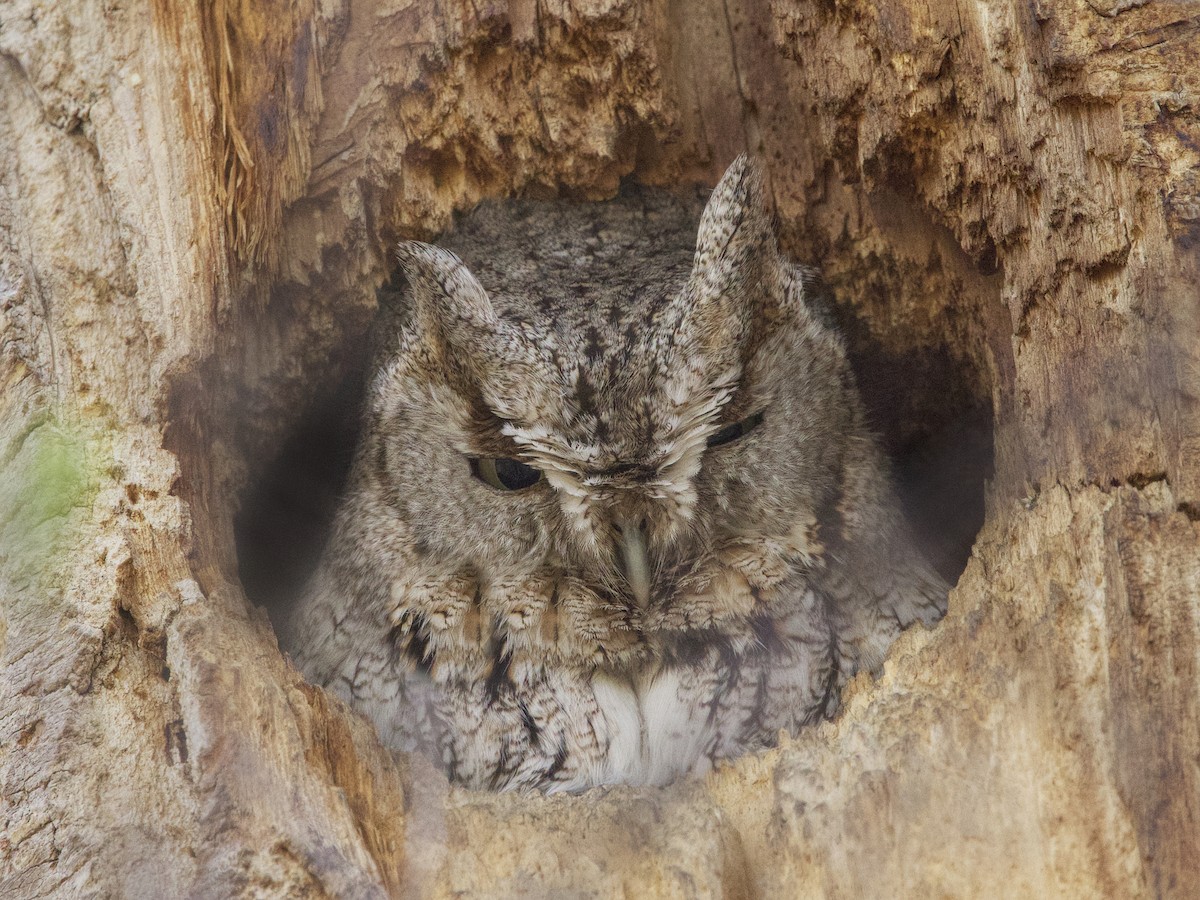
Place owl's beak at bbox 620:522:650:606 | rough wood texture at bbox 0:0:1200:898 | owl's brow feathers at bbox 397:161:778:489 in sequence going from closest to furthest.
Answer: rough wood texture at bbox 0:0:1200:898
owl's brow feathers at bbox 397:161:778:489
owl's beak at bbox 620:522:650:606

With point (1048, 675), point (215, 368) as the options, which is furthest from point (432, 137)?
point (1048, 675)

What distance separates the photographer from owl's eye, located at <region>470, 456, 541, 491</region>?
191cm

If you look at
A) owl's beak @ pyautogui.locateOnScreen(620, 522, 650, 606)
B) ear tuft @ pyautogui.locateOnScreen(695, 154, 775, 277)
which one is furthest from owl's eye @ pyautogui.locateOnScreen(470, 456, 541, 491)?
ear tuft @ pyautogui.locateOnScreen(695, 154, 775, 277)

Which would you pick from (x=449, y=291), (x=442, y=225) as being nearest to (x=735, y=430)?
(x=449, y=291)

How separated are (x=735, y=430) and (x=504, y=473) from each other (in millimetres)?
423

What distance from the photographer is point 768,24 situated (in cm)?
213

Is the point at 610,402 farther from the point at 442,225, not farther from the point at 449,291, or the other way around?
the point at 442,225

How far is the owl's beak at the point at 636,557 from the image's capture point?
1.89 meters

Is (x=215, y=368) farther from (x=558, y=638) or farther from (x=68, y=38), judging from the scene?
(x=558, y=638)

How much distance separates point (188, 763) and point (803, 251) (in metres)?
1.53

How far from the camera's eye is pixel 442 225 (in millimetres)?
2230

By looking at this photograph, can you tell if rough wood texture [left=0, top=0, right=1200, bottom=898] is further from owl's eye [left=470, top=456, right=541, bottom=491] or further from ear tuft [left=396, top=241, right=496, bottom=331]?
owl's eye [left=470, top=456, right=541, bottom=491]

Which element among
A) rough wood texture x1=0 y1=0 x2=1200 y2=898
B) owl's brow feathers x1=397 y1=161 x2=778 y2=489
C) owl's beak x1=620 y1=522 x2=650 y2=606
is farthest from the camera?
owl's beak x1=620 y1=522 x2=650 y2=606

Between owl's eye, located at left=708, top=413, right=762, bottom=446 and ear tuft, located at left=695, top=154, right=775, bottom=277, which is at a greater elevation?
ear tuft, located at left=695, top=154, right=775, bottom=277
